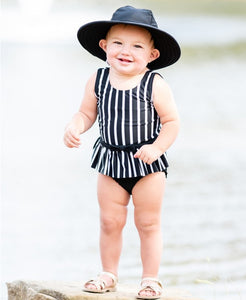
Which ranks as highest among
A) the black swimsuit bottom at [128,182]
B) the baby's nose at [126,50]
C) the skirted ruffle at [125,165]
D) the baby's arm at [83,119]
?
the baby's nose at [126,50]

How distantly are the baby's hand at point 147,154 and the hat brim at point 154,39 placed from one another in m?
0.44

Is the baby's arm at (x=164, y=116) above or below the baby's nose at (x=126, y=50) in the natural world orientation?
below

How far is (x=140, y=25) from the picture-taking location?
13.4 ft

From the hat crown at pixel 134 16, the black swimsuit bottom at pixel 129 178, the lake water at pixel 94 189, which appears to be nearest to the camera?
the hat crown at pixel 134 16

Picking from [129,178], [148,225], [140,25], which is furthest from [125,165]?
[140,25]

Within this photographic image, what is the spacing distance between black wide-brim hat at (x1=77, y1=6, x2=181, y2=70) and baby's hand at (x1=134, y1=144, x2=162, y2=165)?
1.46ft

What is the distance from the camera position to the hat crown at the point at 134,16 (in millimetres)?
4117

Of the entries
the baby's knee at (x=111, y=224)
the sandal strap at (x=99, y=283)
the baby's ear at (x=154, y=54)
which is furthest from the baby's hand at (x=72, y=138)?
the sandal strap at (x=99, y=283)

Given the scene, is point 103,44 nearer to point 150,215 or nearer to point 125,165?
point 125,165

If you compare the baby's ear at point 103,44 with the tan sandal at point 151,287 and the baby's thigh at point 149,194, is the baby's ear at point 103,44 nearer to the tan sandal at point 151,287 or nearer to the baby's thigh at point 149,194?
the baby's thigh at point 149,194

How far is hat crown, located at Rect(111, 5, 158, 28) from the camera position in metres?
4.12

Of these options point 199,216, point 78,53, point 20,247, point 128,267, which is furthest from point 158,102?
point 78,53

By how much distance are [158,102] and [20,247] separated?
2.39 m

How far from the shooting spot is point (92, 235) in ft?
21.6
